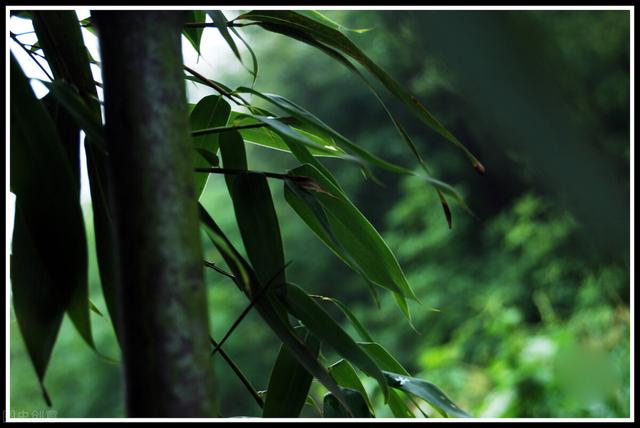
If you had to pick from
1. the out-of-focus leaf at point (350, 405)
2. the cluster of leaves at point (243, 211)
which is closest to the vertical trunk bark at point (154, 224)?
the cluster of leaves at point (243, 211)

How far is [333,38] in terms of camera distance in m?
0.38

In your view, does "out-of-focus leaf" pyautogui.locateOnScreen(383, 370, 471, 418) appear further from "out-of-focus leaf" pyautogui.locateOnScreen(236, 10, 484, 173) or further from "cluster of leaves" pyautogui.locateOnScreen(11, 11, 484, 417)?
"out-of-focus leaf" pyautogui.locateOnScreen(236, 10, 484, 173)

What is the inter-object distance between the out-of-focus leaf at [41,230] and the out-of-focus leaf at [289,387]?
0.51 ft

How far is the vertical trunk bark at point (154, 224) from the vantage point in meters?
0.21

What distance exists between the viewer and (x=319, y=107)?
621cm

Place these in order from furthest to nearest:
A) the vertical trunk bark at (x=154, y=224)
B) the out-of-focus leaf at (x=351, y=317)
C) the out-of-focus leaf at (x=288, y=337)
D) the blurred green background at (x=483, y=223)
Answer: the out-of-focus leaf at (x=351, y=317), the out-of-focus leaf at (x=288, y=337), the vertical trunk bark at (x=154, y=224), the blurred green background at (x=483, y=223)

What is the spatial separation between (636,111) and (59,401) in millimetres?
5711

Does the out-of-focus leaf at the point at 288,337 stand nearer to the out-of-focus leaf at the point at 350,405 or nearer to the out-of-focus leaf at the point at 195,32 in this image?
the out-of-focus leaf at the point at 350,405

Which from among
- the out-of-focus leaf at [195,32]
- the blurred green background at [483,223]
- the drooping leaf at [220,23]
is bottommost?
the blurred green background at [483,223]

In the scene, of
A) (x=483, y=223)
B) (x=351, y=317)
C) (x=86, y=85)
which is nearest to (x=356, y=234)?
(x=351, y=317)

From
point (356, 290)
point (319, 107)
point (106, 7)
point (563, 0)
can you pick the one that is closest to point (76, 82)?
point (106, 7)

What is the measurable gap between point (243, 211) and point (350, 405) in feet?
0.39

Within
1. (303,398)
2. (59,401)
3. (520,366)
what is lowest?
(59,401)

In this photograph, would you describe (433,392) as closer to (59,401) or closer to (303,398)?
(303,398)
